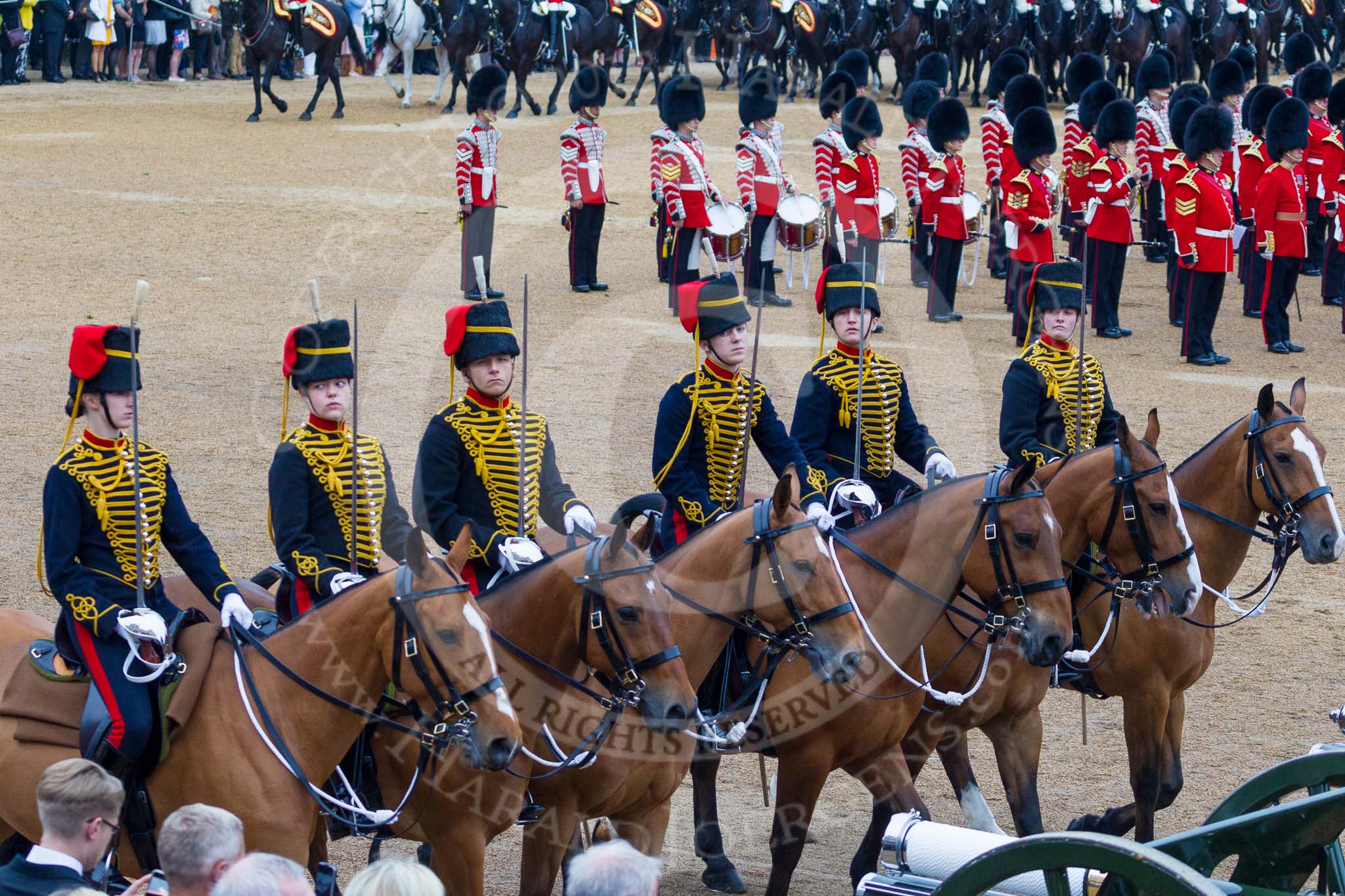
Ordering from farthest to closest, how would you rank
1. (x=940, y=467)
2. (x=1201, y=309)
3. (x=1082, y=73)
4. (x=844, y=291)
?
(x=1082, y=73), (x=1201, y=309), (x=844, y=291), (x=940, y=467)

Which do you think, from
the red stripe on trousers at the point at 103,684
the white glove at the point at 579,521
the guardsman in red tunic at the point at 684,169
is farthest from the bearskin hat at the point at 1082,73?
the red stripe on trousers at the point at 103,684

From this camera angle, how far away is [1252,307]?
15406 millimetres

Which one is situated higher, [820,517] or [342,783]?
[820,517]

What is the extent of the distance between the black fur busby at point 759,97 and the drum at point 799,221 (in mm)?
803

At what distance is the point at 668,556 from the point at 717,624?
0.86ft

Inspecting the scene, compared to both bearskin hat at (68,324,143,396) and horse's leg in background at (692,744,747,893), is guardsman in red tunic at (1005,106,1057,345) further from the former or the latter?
bearskin hat at (68,324,143,396)

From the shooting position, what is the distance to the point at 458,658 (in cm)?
441

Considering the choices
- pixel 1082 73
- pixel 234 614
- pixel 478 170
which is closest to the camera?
pixel 234 614

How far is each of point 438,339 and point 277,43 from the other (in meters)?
9.72

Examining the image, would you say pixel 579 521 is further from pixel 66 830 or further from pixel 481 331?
pixel 66 830

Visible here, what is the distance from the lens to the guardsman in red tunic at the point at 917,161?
15289 millimetres

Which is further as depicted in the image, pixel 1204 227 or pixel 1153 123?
pixel 1153 123

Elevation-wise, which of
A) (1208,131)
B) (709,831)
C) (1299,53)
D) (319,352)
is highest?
(1299,53)

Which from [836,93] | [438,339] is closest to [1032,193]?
[836,93]
